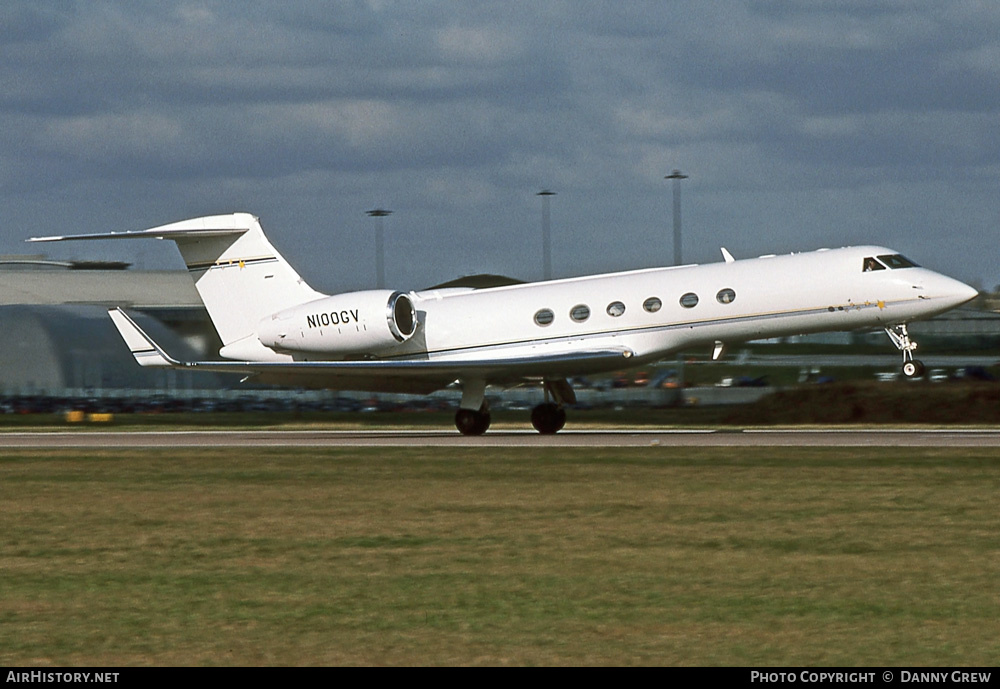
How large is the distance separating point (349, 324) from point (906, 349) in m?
12.4

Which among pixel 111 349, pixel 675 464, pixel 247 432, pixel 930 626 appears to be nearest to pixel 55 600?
pixel 930 626

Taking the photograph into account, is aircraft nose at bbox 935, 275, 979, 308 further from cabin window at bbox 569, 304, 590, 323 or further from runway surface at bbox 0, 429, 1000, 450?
cabin window at bbox 569, 304, 590, 323

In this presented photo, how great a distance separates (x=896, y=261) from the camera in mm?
27578

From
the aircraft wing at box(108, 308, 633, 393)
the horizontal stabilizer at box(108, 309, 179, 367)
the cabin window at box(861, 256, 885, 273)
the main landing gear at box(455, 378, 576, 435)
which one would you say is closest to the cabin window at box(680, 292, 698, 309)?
the aircraft wing at box(108, 308, 633, 393)

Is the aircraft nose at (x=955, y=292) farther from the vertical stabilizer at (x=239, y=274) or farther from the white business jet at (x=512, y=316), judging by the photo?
the vertical stabilizer at (x=239, y=274)

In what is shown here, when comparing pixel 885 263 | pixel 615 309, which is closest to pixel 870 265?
pixel 885 263

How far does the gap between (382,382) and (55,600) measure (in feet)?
67.4

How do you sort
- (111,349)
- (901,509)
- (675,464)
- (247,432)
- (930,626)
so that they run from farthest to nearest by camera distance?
(111,349)
(247,432)
(675,464)
(901,509)
(930,626)

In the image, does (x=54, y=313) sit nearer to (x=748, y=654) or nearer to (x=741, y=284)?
(x=741, y=284)

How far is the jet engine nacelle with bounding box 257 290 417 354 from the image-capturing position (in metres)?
30.0

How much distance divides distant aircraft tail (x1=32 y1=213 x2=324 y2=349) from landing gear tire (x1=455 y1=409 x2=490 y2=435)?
4.59 m

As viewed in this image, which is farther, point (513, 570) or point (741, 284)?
point (741, 284)

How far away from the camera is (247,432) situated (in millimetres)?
34562

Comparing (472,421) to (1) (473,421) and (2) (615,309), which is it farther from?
(2) (615,309)
